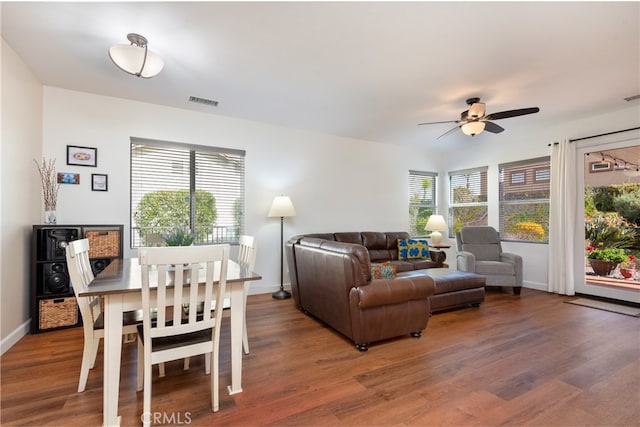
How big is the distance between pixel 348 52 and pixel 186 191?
2.80m

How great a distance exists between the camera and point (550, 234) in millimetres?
4555

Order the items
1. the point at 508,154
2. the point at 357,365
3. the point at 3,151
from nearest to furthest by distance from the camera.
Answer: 1. the point at 357,365
2. the point at 3,151
3. the point at 508,154

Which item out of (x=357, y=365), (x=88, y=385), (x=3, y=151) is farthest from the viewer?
(x=3, y=151)

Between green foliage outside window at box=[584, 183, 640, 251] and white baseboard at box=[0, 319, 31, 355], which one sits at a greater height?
green foliage outside window at box=[584, 183, 640, 251]

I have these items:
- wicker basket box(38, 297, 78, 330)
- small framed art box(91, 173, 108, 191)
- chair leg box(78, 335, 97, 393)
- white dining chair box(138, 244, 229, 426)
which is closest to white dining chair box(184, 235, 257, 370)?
white dining chair box(138, 244, 229, 426)

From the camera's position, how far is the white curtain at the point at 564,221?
4.36 meters

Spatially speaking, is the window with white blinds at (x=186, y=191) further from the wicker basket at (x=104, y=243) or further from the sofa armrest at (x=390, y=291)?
the sofa armrest at (x=390, y=291)

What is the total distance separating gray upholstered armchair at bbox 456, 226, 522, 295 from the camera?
4.38 metres

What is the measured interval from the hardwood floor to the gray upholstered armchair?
1325 millimetres

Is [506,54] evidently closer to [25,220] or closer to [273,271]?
[273,271]

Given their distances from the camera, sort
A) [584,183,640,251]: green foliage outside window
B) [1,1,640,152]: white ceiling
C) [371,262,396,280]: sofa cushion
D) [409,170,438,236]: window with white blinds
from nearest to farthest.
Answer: [1,1,640,152]: white ceiling → [371,262,396,280]: sofa cushion → [584,183,640,251]: green foliage outside window → [409,170,438,236]: window with white blinds

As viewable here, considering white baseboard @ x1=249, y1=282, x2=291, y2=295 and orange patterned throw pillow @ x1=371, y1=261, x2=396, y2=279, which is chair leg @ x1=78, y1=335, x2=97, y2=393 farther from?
white baseboard @ x1=249, y1=282, x2=291, y2=295

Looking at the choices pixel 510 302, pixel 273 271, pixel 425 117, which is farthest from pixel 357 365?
pixel 425 117

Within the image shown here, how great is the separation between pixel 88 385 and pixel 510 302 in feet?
15.3
